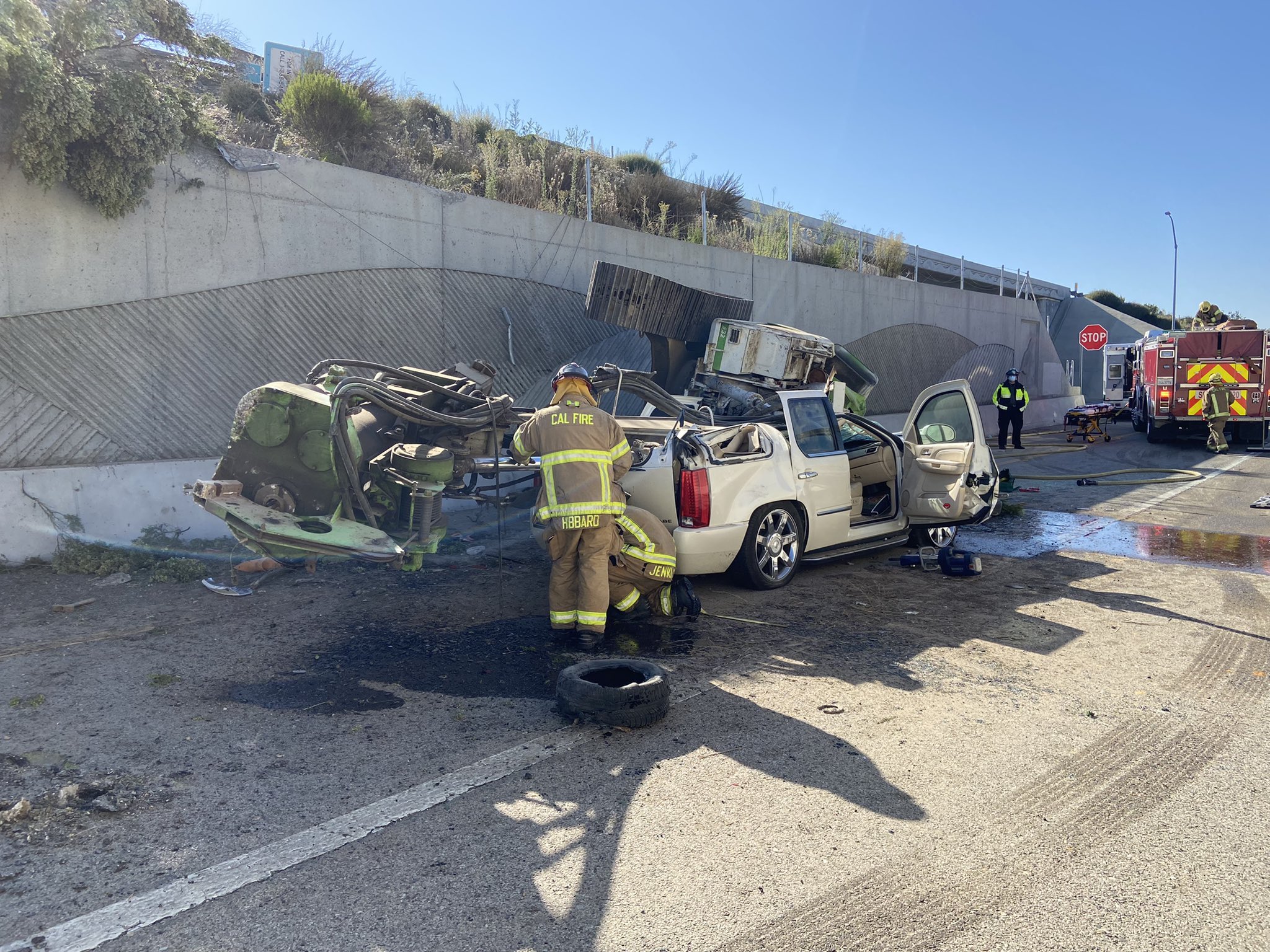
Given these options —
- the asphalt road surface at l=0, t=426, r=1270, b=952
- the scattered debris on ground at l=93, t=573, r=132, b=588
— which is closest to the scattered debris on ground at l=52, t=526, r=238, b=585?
the scattered debris on ground at l=93, t=573, r=132, b=588

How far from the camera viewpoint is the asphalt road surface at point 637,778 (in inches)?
115

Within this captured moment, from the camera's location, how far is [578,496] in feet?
19.1

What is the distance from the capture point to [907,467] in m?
8.71

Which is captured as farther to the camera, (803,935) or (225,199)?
(225,199)

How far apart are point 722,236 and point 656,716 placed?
15.5 metres

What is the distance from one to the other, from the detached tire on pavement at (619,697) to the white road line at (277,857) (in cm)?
15

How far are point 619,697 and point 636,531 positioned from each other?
186cm

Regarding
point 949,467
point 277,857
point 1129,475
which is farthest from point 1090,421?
point 277,857

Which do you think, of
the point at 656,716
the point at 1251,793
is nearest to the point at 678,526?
the point at 656,716

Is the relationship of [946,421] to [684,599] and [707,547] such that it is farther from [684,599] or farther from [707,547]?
[684,599]

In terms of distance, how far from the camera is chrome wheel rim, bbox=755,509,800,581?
7336 mm

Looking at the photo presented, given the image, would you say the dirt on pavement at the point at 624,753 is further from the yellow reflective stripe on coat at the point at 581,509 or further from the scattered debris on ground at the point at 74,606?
the yellow reflective stripe on coat at the point at 581,509

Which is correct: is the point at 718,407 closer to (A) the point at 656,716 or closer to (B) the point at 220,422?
(B) the point at 220,422

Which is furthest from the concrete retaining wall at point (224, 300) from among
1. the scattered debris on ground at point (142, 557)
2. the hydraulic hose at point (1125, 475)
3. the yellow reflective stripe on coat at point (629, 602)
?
the hydraulic hose at point (1125, 475)
